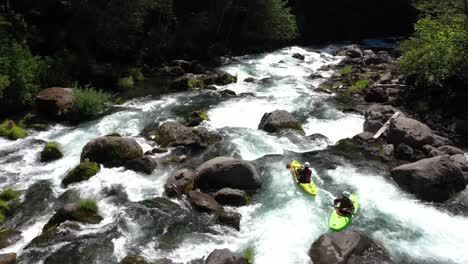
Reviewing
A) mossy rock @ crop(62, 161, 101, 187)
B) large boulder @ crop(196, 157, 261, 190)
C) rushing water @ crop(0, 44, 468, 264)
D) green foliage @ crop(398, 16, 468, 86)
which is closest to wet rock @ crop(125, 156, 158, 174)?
rushing water @ crop(0, 44, 468, 264)

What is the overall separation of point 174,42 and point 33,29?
1061cm

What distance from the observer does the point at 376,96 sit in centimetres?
2077

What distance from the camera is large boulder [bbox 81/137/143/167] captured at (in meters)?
13.6

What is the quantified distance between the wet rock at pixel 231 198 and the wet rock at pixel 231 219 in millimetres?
769

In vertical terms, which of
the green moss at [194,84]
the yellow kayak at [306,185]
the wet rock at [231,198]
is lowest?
the green moss at [194,84]

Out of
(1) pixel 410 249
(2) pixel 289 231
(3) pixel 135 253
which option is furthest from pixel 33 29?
(1) pixel 410 249

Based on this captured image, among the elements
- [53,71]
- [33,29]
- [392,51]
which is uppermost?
[33,29]

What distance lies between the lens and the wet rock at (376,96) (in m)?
20.6

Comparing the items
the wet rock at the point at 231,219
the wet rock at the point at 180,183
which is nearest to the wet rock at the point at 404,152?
the wet rock at the point at 231,219

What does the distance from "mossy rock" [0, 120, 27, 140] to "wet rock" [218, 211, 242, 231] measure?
31.6 feet

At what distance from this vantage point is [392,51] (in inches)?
1415

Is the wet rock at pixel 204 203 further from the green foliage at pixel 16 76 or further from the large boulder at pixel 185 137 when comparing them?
the green foliage at pixel 16 76

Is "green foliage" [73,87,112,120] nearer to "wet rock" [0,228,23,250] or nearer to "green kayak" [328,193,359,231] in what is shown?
"wet rock" [0,228,23,250]

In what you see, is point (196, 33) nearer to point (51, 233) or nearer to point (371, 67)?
point (371, 67)
